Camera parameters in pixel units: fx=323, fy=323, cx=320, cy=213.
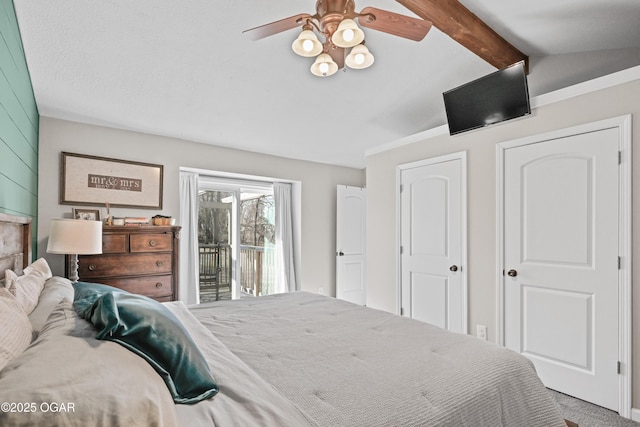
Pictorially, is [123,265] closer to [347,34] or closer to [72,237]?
[72,237]

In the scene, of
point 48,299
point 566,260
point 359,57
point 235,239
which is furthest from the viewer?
point 235,239

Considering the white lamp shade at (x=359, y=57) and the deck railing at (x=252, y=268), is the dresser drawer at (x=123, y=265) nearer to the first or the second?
the deck railing at (x=252, y=268)

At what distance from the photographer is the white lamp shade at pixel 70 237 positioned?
2.49 metres

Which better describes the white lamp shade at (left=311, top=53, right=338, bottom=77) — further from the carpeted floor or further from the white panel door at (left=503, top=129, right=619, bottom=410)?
the carpeted floor

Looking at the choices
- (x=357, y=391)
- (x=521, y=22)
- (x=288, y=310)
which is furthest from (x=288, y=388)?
(x=521, y=22)

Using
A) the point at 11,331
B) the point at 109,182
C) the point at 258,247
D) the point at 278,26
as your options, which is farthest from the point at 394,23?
the point at 258,247

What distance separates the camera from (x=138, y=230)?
10.6 ft

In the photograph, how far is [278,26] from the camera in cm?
179

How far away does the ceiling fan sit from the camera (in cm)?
168

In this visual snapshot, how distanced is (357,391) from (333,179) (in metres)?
4.70

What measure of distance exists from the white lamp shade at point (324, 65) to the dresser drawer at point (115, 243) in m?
2.47

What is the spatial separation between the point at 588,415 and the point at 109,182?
4.73 meters

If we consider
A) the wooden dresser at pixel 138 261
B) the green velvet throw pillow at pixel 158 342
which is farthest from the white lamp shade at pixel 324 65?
the wooden dresser at pixel 138 261

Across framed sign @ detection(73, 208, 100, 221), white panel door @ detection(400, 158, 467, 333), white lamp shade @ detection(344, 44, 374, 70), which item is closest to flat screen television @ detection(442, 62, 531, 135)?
white panel door @ detection(400, 158, 467, 333)
